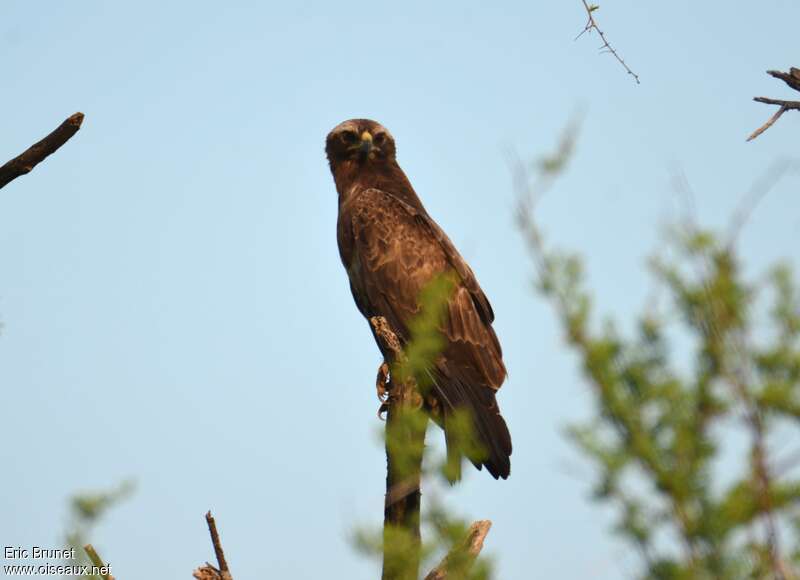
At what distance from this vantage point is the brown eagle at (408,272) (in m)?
7.70

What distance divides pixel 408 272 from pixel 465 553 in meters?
4.86

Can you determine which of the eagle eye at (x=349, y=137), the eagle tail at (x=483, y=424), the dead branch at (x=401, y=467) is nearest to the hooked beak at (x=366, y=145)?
the eagle eye at (x=349, y=137)

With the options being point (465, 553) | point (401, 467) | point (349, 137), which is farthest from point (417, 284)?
point (401, 467)

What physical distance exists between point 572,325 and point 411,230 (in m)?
6.16

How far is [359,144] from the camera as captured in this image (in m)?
9.98

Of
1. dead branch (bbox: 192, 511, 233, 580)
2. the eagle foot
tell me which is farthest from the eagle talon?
dead branch (bbox: 192, 511, 233, 580)

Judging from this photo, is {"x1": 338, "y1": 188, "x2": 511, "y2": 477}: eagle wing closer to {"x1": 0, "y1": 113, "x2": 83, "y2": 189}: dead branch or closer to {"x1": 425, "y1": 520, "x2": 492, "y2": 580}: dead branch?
{"x1": 425, "y1": 520, "x2": 492, "y2": 580}: dead branch

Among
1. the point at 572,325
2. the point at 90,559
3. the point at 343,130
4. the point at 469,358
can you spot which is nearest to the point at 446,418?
the point at 469,358

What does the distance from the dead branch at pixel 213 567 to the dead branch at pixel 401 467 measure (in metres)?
0.72

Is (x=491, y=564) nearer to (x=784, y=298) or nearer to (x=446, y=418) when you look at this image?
(x=784, y=298)

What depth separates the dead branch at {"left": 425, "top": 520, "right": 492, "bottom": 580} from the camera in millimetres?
3057

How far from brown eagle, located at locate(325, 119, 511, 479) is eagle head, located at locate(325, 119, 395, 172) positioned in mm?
11

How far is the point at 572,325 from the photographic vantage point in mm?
2912

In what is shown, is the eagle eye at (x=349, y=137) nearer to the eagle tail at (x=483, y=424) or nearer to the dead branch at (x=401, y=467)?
the dead branch at (x=401, y=467)
